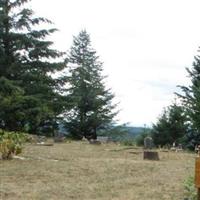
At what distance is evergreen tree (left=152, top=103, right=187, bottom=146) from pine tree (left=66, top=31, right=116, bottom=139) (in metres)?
→ 7.94

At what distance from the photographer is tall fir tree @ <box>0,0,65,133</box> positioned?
86.3 ft

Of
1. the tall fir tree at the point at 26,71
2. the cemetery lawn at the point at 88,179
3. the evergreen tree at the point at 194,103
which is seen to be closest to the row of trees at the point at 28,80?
the tall fir tree at the point at 26,71

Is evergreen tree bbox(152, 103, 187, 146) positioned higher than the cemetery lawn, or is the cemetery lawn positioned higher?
evergreen tree bbox(152, 103, 187, 146)

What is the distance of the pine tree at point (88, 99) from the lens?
35.3 metres

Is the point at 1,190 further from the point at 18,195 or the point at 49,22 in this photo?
the point at 49,22

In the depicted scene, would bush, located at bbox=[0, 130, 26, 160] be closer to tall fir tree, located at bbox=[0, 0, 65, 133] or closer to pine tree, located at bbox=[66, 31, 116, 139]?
tall fir tree, located at bbox=[0, 0, 65, 133]

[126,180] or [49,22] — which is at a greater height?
[49,22]

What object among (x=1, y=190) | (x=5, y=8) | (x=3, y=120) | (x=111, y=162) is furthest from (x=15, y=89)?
(x=1, y=190)

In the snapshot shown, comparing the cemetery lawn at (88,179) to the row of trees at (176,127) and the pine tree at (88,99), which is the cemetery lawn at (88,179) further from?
the pine tree at (88,99)

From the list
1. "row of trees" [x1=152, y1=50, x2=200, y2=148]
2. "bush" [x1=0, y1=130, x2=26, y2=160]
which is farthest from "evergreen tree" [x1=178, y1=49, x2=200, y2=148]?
"bush" [x1=0, y1=130, x2=26, y2=160]

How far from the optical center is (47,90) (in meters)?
28.3

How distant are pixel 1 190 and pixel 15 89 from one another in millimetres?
17389

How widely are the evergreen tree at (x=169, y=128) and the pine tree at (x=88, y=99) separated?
7944 mm

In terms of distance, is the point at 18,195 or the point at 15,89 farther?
the point at 15,89
